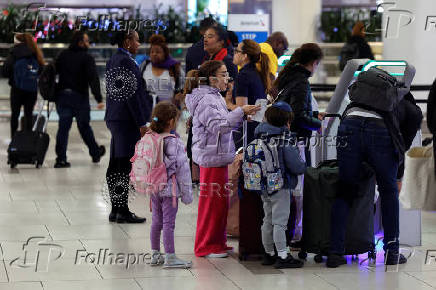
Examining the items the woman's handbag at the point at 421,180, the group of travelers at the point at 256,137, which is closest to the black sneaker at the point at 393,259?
the group of travelers at the point at 256,137

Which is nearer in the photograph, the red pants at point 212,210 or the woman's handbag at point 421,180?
the woman's handbag at point 421,180

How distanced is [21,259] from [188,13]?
19.1m

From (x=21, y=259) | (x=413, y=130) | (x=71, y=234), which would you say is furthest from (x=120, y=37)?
(x=413, y=130)

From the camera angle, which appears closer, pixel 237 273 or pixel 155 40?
pixel 237 273

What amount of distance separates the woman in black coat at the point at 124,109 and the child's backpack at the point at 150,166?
1298 mm

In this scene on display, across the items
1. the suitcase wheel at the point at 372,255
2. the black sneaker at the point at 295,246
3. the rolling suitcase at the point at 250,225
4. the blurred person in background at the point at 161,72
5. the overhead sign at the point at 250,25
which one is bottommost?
the black sneaker at the point at 295,246

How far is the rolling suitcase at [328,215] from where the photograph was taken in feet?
20.4

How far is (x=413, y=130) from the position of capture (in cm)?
621

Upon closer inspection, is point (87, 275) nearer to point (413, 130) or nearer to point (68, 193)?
point (413, 130)

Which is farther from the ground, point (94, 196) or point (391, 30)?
point (391, 30)

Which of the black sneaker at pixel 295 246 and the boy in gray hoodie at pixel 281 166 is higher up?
the boy in gray hoodie at pixel 281 166

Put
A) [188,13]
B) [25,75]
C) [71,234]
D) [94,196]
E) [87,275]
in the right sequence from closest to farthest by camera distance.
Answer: [87,275] → [71,234] → [94,196] → [25,75] → [188,13]

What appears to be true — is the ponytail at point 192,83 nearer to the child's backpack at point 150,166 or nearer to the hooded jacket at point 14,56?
the child's backpack at point 150,166

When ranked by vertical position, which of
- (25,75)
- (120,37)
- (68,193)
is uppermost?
(120,37)
